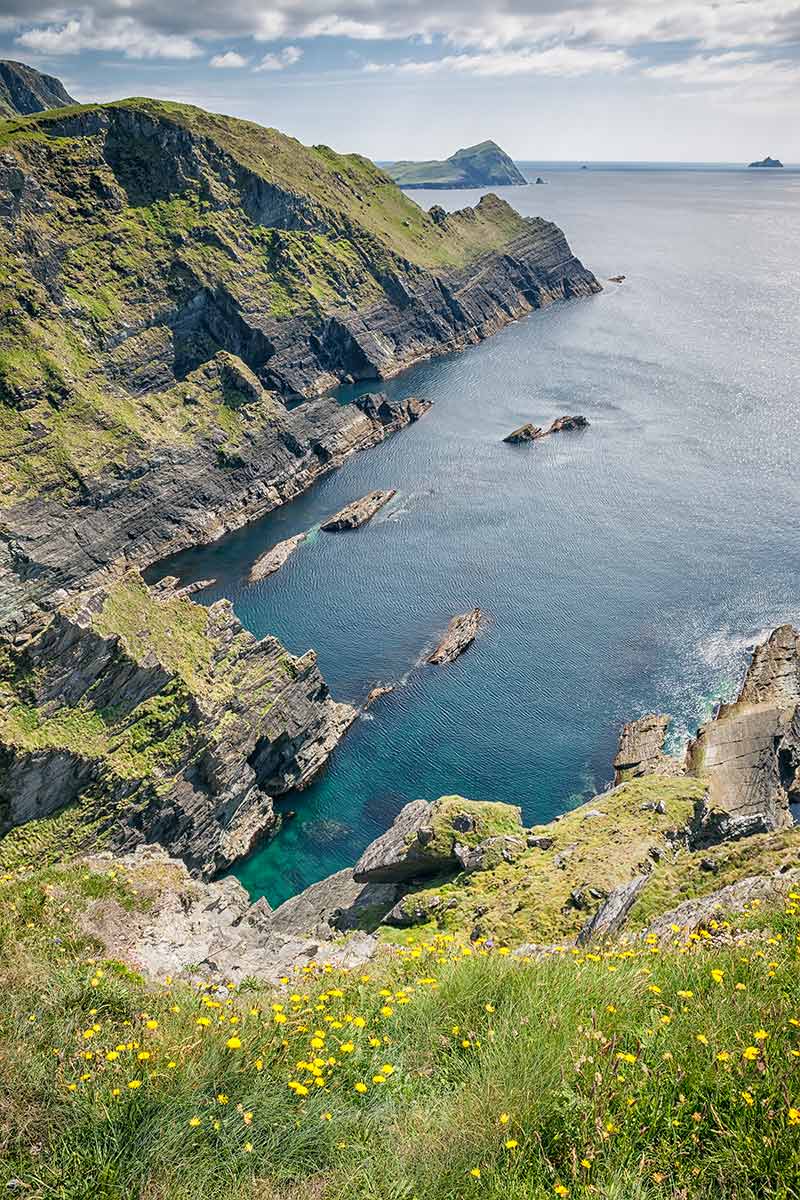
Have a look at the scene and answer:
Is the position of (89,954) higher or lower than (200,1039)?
lower

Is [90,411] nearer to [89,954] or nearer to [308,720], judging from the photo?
[308,720]

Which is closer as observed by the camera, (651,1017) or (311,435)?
(651,1017)

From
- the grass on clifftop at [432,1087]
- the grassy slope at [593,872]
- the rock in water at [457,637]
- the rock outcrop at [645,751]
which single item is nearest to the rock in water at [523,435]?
the rock in water at [457,637]

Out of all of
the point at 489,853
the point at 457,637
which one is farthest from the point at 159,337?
the point at 489,853

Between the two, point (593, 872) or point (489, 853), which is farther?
point (489, 853)

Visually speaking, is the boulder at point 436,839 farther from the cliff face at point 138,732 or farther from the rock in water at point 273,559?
the rock in water at point 273,559

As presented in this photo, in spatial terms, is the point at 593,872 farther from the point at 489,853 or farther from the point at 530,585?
the point at 530,585

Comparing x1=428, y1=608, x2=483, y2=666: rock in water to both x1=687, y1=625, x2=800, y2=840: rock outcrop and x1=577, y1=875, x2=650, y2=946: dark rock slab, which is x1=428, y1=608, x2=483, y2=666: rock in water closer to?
x1=687, y1=625, x2=800, y2=840: rock outcrop

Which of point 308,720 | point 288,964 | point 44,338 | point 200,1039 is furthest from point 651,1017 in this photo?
point 44,338
